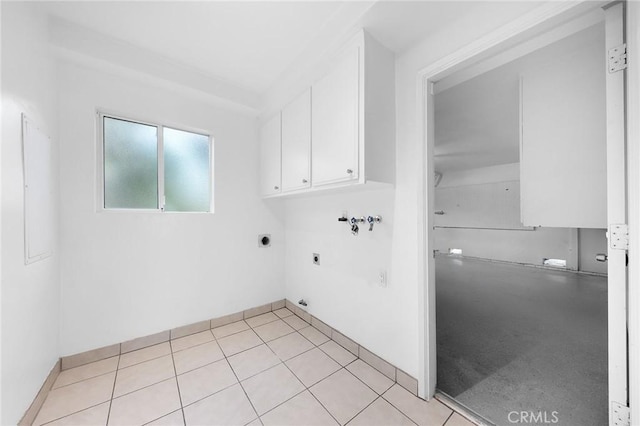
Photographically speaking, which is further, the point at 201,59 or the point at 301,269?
the point at 301,269

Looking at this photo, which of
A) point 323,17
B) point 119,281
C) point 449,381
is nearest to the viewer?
point 323,17

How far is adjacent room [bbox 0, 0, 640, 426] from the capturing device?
1.32m

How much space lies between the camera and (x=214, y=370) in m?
1.83

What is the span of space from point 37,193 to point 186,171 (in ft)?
3.80

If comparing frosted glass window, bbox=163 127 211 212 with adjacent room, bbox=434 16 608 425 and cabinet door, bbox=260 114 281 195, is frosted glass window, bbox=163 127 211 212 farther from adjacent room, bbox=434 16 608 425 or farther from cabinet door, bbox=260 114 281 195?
adjacent room, bbox=434 16 608 425

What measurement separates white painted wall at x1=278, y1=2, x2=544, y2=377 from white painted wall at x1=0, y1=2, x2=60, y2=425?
168 centimetres

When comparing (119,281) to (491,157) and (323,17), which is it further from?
(491,157)

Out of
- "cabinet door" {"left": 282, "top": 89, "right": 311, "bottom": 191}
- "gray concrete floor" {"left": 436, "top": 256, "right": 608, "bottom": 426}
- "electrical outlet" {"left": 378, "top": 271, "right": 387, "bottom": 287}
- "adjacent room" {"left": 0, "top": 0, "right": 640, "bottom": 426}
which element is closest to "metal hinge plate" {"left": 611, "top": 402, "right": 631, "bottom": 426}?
"adjacent room" {"left": 0, "top": 0, "right": 640, "bottom": 426}

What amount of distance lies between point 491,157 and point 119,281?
23.6 ft

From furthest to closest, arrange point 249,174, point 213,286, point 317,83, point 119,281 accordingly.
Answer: point 249,174 < point 213,286 < point 119,281 < point 317,83

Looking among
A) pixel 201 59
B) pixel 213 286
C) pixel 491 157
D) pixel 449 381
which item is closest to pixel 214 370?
pixel 213 286

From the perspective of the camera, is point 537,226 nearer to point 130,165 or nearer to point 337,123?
point 337,123

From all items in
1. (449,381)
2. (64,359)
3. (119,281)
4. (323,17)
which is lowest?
(449,381)

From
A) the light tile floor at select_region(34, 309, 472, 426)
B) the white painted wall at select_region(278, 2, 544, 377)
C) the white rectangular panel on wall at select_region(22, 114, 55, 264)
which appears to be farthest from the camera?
the white painted wall at select_region(278, 2, 544, 377)
